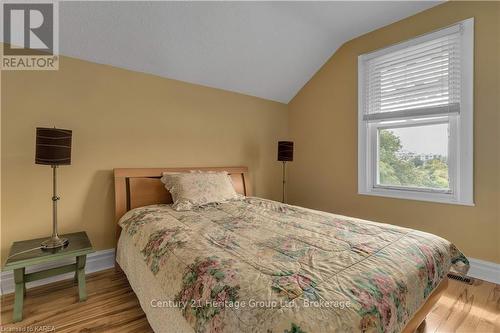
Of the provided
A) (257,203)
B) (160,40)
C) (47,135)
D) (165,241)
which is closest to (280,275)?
(165,241)

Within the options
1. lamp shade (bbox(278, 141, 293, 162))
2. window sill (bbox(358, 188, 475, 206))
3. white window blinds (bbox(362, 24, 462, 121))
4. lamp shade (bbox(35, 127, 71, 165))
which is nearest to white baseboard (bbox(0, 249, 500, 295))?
window sill (bbox(358, 188, 475, 206))

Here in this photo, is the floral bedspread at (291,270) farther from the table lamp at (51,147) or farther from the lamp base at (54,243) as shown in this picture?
the table lamp at (51,147)

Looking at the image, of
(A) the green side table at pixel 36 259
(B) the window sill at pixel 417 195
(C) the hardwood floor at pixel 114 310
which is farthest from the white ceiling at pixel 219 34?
(C) the hardwood floor at pixel 114 310

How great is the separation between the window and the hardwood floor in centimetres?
83

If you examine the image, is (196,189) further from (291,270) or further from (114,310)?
(291,270)

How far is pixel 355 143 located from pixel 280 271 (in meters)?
2.32

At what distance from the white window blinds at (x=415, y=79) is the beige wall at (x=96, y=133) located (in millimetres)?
1662

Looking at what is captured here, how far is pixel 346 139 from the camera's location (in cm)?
303

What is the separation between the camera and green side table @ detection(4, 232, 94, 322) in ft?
5.24

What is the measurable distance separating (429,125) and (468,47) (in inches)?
28.2

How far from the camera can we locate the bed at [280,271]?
848 mm

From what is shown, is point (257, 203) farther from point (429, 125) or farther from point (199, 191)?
point (429, 125)

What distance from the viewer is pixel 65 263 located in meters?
2.14

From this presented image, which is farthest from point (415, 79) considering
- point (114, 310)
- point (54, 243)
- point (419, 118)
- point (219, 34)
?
point (54, 243)
